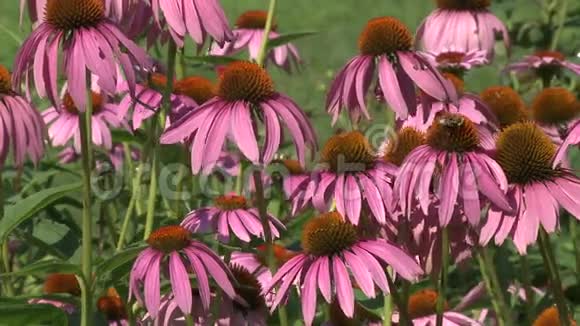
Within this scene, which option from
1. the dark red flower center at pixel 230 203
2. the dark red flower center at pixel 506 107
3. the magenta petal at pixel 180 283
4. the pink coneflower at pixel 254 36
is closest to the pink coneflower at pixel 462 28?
the pink coneflower at pixel 254 36

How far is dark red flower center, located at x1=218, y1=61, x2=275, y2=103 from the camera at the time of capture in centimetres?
134

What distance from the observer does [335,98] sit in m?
1.44

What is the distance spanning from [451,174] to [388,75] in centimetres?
26

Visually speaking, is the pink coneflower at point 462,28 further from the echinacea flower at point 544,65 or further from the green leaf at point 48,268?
the green leaf at point 48,268

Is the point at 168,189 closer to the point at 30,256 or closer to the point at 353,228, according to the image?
the point at 30,256

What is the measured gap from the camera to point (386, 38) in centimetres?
144

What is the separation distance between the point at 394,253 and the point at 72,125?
1.02m

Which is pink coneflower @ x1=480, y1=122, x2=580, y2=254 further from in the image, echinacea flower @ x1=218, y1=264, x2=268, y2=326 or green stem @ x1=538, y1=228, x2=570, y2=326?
echinacea flower @ x1=218, y1=264, x2=268, y2=326

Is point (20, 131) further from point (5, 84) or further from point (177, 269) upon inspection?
point (177, 269)

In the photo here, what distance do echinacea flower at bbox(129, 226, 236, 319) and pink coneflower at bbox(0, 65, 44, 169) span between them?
204 millimetres

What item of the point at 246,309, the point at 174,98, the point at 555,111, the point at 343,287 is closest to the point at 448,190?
the point at 343,287

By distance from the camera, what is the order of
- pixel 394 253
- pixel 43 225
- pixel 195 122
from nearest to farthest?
pixel 394 253 → pixel 195 122 → pixel 43 225

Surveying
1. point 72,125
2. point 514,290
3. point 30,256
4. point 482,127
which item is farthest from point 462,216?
point 72,125

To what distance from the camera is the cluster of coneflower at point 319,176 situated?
1184 mm
